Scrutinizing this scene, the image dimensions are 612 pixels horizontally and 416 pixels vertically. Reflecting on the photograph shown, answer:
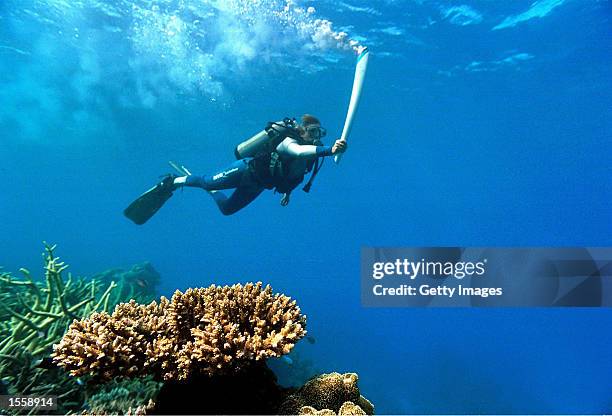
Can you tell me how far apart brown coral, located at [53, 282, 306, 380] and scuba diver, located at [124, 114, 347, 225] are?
2987 mm

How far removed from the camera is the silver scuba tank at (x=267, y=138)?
24.2ft

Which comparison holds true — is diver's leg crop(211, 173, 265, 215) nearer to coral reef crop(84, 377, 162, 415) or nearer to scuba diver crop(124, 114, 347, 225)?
scuba diver crop(124, 114, 347, 225)

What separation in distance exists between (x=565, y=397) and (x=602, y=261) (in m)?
24.8

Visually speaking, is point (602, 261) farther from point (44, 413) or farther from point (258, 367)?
point (44, 413)

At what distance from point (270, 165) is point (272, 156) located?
0.67 feet

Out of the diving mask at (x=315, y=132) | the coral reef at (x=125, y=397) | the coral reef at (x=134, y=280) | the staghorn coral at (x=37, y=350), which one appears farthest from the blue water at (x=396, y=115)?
the coral reef at (x=125, y=397)

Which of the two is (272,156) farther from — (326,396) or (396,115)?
(396,115)

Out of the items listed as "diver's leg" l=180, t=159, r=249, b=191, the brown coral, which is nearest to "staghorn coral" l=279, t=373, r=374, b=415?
the brown coral

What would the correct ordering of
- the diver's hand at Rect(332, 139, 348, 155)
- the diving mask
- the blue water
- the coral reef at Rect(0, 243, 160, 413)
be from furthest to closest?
the blue water → the diving mask → the diver's hand at Rect(332, 139, 348, 155) → the coral reef at Rect(0, 243, 160, 413)

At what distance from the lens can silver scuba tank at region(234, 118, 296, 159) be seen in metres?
→ 7.37

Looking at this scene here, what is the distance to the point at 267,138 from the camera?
25.0 feet

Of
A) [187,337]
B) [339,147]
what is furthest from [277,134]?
[187,337]

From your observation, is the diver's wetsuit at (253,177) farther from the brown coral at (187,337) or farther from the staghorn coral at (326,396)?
the staghorn coral at (326,396)

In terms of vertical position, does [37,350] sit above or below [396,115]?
below
